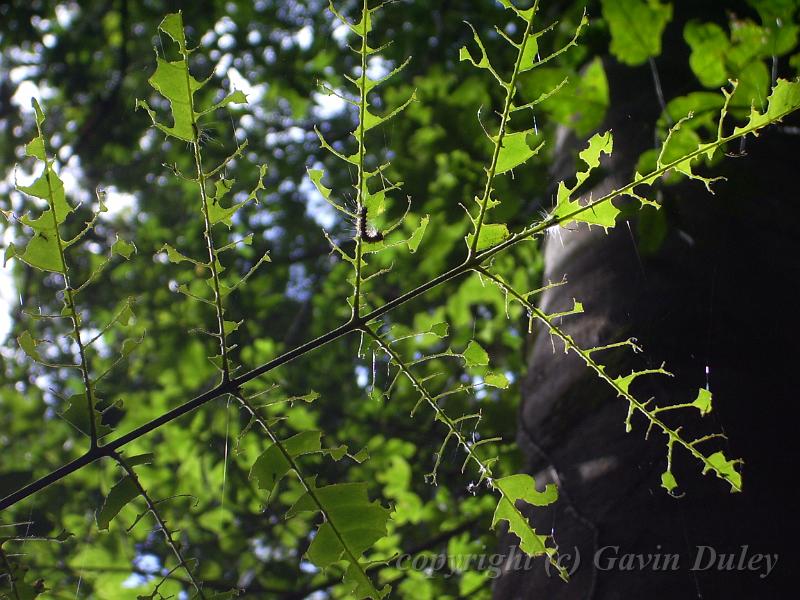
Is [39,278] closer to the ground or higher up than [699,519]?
higher up

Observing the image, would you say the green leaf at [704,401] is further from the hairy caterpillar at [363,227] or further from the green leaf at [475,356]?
the hairy caterpillar at [363,227]

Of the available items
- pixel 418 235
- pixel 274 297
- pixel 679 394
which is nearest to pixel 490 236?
pixel 418 235

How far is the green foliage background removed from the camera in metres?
1.68

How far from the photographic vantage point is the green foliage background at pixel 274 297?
168 cm

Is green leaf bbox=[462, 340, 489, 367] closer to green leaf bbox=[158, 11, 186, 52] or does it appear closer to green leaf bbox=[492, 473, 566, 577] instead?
green leaf bbox=[492, 473, 566, 577]

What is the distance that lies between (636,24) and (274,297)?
1578mm

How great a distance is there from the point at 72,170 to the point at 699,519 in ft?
9.21

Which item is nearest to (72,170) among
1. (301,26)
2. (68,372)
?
(68,372)

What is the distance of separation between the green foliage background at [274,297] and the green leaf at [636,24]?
0.34 ft

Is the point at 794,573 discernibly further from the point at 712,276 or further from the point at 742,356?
the point at 712,276

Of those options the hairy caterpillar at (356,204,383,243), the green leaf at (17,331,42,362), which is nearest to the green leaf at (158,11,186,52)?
the hairy caterpillar at (356,204,383,243)

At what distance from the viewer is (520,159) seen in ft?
1.58

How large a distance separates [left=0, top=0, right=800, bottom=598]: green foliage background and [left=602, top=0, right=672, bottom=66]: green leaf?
0.34ft

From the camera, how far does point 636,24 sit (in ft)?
3.16
